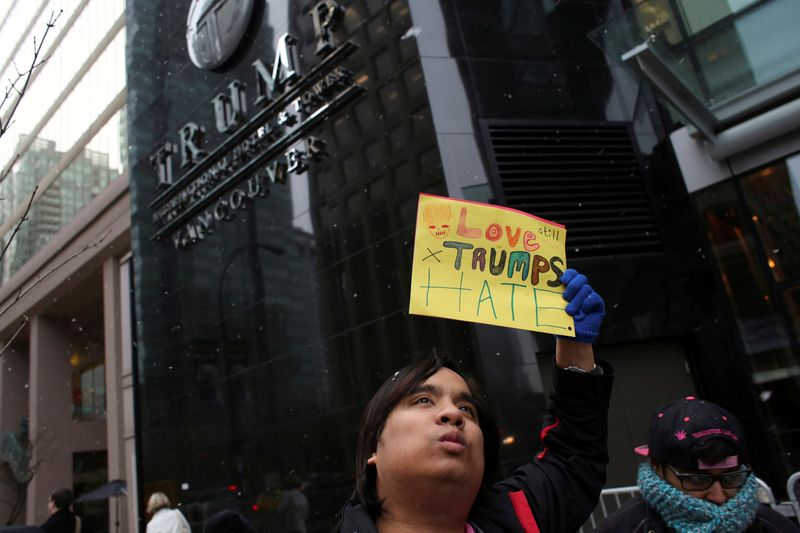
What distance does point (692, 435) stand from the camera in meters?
2.51

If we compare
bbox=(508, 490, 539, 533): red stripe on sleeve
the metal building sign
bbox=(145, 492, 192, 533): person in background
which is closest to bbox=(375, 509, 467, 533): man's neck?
bbox=(508, 490, 539, 533): red stripe on sleeve

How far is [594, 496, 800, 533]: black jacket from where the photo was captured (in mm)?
2541

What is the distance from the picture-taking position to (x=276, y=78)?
12.0 meters

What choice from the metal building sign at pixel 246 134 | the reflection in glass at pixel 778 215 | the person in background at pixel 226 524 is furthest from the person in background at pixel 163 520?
the reflection in glass at pixel 778 215

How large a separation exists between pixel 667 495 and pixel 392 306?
7.05 meters

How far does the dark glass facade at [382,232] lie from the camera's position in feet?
29.7

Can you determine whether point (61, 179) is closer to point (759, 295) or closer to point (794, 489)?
point (759, 295)

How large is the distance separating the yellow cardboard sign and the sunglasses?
944 millimetres

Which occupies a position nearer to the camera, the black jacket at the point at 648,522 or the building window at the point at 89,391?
the black jacket at the point at 648,522

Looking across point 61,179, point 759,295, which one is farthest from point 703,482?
point 61,179

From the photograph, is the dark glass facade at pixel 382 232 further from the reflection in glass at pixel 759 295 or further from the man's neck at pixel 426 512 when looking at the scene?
the man's neck at pixel 426 512

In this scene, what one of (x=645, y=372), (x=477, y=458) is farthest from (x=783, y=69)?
(x=477, y=458)

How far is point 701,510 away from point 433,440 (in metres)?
1.28

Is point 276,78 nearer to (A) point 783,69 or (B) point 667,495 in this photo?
(A) point 783,69
